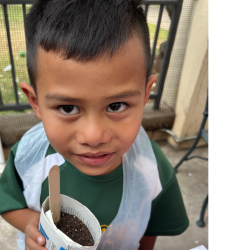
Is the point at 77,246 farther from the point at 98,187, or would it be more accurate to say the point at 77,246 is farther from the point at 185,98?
the point at 185,98

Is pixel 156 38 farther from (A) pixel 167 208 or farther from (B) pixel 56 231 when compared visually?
(B) pixel 56 231

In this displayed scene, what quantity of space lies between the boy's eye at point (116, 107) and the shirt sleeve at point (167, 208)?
1.27 feet

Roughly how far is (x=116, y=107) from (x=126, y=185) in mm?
380

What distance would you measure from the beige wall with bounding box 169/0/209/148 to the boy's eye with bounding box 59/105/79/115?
5.15ft

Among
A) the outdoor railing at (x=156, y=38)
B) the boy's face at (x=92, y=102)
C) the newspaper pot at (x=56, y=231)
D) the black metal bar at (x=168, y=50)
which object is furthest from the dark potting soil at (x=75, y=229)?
the black metal bar at (x=168, y=50)

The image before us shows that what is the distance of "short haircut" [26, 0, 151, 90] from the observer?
0.59 metres

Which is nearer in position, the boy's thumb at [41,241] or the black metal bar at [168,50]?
the boy's thumb at [41,241]

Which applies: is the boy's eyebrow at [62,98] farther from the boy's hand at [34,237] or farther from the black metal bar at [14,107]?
the black metal bar at [14,107]

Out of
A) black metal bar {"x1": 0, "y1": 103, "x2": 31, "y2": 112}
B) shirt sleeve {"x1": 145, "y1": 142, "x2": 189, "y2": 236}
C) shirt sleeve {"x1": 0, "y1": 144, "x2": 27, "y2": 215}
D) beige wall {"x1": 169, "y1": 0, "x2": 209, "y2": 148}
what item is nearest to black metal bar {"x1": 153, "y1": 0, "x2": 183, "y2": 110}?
beige wall {"x1": 169, "y1": 0, "x2": 209, "y2": 148}

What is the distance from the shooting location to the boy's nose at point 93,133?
59 cm

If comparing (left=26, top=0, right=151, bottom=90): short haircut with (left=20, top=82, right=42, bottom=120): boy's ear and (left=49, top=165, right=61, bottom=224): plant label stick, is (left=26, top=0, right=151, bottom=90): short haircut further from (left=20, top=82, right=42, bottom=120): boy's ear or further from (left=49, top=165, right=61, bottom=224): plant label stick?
(left=49, top=165, right=61, bottom=224): plant label stick

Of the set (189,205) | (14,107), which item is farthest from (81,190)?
(14,107)
